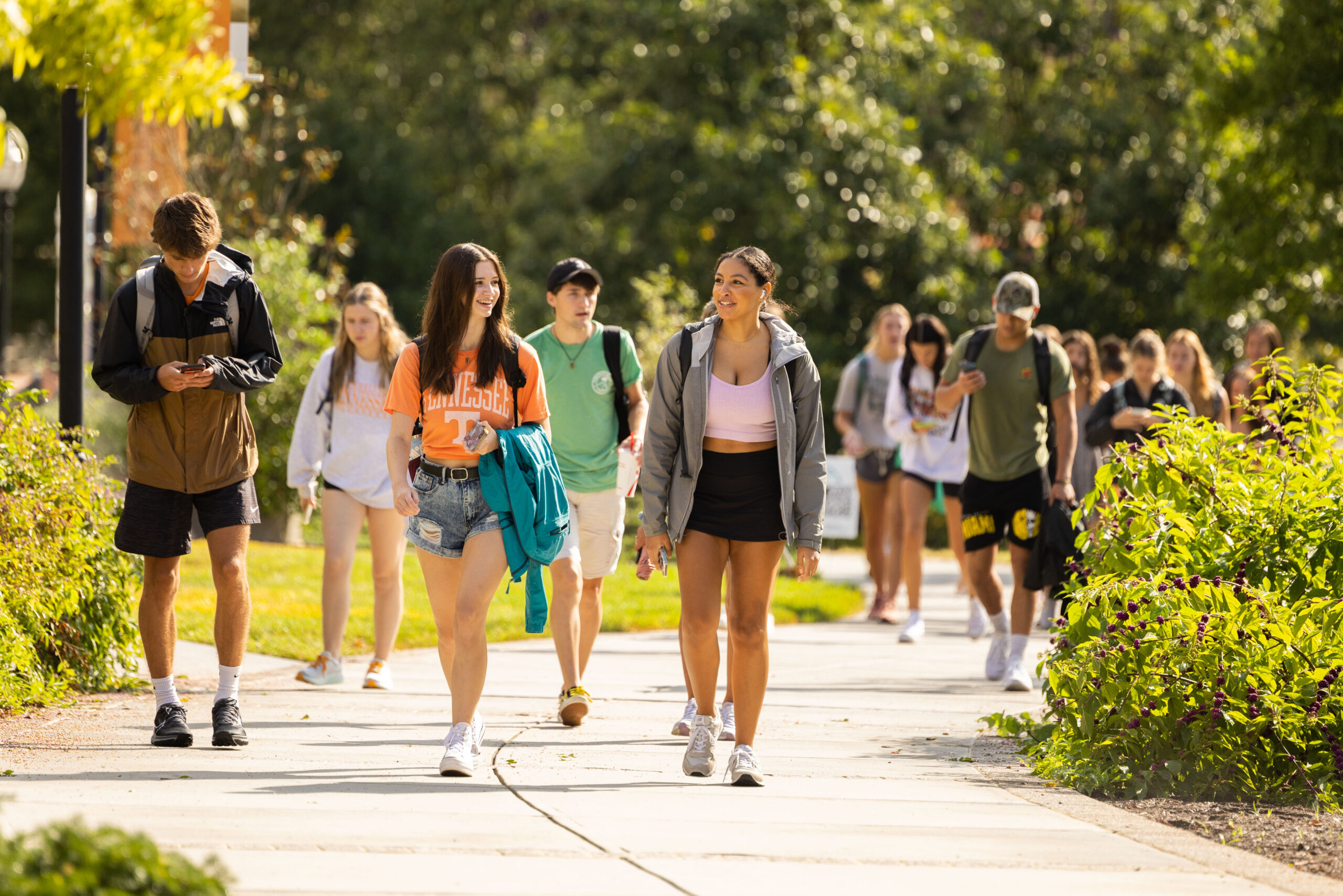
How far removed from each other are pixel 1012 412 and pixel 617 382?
8.31 ft

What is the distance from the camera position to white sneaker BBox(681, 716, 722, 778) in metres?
5.86

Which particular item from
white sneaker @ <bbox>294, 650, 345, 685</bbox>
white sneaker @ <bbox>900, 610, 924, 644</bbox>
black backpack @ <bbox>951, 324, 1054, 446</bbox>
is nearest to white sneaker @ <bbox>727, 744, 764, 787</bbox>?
white sneaker @ <bbox>294, 650, 345, 685</bbox>

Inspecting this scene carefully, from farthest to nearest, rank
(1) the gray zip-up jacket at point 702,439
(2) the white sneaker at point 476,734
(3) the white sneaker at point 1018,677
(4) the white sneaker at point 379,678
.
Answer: (3) the white sneaker at point 1018,677
(4) the white sneaker at point 379,678
(1) the gray zip-up jacket at point 702,439
(2) the white sneaker at point 476,734

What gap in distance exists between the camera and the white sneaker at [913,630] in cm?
1064

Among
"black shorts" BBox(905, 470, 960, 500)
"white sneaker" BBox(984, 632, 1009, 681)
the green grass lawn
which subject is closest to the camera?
"white sneaker" BBox(984, 632, 1009, 681)

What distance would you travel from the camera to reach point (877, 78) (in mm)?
22641

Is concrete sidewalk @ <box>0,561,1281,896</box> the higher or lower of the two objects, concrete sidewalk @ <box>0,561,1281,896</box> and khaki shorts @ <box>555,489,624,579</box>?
the lower

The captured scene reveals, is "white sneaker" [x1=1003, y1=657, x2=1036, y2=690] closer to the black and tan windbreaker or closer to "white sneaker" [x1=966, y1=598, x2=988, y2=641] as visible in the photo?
"white sneaker" [x1=966, y1=598, x2=988, y2=641]

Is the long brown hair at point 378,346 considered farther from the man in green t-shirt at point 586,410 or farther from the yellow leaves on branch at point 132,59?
the yellow leaves on branch at point 132,59

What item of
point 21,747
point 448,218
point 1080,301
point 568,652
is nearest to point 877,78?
point 1080,301

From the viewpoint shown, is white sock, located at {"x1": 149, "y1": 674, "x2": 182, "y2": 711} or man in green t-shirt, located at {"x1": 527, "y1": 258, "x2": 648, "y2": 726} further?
man in green t-shirt, located at {"x1": 527, "y1": 258, "x2": 648, "y2": 726}

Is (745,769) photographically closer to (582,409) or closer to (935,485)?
(582,409)

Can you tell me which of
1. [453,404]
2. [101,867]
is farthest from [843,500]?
[101,867]

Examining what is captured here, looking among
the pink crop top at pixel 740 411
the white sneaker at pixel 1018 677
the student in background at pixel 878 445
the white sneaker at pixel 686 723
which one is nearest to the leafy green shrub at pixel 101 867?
the pink crop top at pixel 740 411
